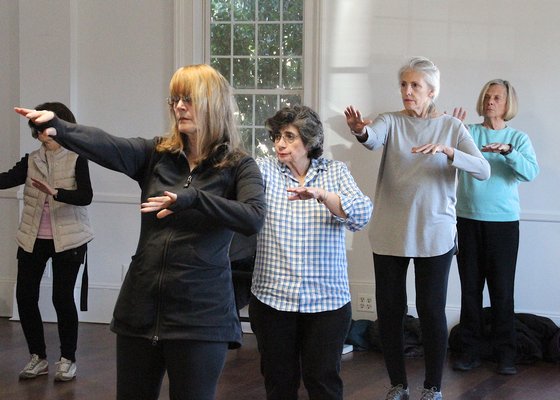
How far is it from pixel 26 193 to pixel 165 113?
154cm

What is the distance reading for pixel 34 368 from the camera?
4.73 meters

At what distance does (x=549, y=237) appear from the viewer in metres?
5.59

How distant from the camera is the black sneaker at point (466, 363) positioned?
200 inches

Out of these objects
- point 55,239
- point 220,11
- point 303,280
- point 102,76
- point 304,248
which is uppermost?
point 220,11

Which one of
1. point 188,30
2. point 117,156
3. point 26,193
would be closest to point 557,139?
point 188,30

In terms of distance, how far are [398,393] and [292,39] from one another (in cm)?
282

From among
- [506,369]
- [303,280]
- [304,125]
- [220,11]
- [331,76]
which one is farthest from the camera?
[220,11]

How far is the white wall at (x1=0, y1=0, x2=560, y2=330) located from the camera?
555cm

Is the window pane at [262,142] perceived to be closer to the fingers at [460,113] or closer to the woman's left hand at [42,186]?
the fingers at [460,113]

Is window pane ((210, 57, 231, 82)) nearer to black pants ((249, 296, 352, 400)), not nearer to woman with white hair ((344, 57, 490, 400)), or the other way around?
woman with white hair ((344, 57, 490, 400))

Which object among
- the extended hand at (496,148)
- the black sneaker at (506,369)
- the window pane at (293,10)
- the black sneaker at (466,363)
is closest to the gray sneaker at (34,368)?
the black sneaker at (466,363)

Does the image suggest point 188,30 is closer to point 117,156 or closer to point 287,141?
point 287,141

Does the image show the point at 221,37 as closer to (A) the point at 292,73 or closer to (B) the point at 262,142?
(A) the point at 292,73

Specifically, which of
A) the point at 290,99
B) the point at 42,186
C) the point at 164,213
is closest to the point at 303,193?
the point at 164,213
